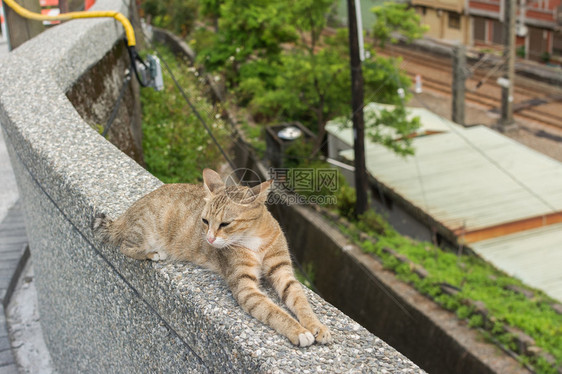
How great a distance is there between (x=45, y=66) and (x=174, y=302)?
12.4 feet

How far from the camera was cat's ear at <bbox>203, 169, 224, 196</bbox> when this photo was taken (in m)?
3.62

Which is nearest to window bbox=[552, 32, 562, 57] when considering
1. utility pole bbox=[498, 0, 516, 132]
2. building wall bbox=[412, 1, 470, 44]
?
building wall bbox=[412, 1, 470, 44]

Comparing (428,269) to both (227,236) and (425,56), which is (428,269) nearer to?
(227,236)

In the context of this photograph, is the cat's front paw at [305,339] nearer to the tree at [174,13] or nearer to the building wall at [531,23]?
the building wall at [531,23]

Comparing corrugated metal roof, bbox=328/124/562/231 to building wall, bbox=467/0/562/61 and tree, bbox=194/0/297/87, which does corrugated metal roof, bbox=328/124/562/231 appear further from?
building wall, bbox=467/0/562/61

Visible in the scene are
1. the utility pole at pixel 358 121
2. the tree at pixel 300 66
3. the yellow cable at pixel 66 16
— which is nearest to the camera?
the yellow cable at pixel 66 16

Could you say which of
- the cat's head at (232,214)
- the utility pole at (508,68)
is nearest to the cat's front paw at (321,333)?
the cat's head at (232,214)

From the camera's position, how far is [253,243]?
3.59 m

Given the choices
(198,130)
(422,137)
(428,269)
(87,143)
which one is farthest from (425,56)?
(87,143)

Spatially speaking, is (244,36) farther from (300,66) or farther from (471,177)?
(471,177)

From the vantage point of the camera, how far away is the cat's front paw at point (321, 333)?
9.29 feet

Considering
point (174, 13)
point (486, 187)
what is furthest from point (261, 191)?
point (174, 13)

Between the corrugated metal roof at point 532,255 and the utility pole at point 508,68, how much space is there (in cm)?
1076

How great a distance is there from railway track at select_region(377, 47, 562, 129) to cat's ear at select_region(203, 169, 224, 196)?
23.1 m
